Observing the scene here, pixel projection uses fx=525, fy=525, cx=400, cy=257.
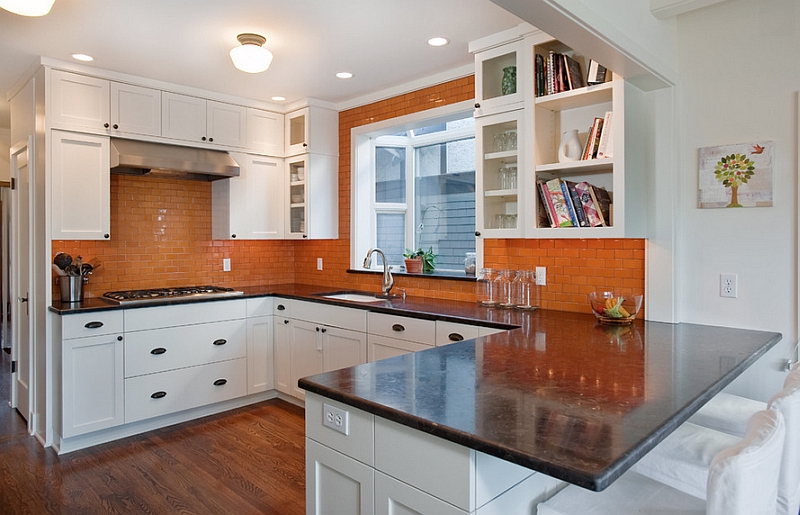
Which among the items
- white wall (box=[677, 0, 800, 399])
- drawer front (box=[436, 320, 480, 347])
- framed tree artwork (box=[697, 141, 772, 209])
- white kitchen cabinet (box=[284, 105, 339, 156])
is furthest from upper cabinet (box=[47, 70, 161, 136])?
framed tree artwork (box=[697, 141, 772, 209])

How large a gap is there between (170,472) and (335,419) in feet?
6.55

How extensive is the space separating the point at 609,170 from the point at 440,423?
6.36 ft

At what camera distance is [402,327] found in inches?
124

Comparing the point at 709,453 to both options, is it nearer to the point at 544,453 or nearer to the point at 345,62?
the point at 544,453

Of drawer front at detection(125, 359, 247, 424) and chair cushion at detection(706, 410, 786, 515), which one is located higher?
chair cushion at detection(706, 410, 786, 515)

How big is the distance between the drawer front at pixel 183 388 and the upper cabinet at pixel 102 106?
1.74 m

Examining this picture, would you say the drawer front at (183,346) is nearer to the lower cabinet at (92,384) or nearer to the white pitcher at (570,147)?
the lower cabinet at (92,384)

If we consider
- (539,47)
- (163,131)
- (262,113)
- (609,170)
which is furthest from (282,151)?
(609,170)

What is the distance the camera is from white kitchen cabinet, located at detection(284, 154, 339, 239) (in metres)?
4.44

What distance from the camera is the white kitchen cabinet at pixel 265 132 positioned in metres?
4.43

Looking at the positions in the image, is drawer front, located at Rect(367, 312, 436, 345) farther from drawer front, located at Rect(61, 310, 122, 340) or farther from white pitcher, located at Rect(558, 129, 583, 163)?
drawer front, located at Rect(61, 310, 122, 340)

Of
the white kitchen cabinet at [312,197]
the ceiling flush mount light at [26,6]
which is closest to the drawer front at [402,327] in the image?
the white kitchen cabinet at [312,197]

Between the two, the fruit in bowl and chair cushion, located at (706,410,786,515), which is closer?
chair cushion, located at (706,410,786,515)

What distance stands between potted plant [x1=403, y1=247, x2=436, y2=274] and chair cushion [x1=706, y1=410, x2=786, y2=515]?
3036 millimetres
